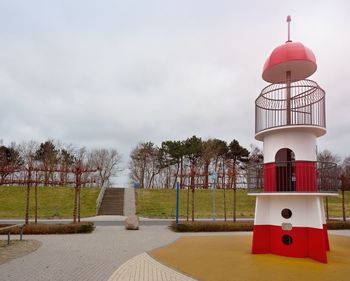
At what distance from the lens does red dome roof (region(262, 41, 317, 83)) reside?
35.9 ft

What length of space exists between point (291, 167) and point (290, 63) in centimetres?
370

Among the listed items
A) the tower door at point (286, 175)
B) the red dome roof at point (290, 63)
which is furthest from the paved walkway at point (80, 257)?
the red dome roof at point (290, 63)

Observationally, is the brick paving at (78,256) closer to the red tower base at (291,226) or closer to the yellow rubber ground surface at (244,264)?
the yellow rubber ground surface at (244,264)

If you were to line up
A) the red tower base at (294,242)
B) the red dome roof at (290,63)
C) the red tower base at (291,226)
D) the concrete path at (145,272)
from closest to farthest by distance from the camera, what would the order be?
the concrete path at (145,272), the red tower base at (294,242), the red tower base at (291,226), the red dome roof at (290,63)

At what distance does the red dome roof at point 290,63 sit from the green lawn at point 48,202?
21.8 m

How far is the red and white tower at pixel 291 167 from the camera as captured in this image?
10.2m

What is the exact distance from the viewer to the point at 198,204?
34312mm

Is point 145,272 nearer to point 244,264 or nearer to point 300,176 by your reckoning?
point 244,264

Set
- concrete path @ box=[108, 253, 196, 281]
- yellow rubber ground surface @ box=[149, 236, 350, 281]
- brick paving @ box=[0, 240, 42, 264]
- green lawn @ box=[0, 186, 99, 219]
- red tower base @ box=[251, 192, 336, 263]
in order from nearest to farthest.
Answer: concrete path @ box=[108, 253, 196, 281] < yellow rubber ground surface @ box=[149, 236, 350, 281] < red tower base @ box=[251, 192, 336, 263] < brick paving @ box=[0, 240, 42, 264] < green lawn @ box=[0, 186, 99, 219]

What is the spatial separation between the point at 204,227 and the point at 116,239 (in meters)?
5.83

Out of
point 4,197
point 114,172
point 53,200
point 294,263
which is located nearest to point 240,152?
point 114,172

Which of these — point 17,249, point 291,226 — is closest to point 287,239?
point 291,226

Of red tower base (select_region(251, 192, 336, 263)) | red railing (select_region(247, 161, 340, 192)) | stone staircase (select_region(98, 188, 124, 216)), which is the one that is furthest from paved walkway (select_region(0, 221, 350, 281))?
stone staircase (select_region(98, 188, 124, 216))

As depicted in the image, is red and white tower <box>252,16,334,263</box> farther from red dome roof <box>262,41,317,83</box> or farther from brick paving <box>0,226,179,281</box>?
brick paving <box>0,226,179,281</box>
